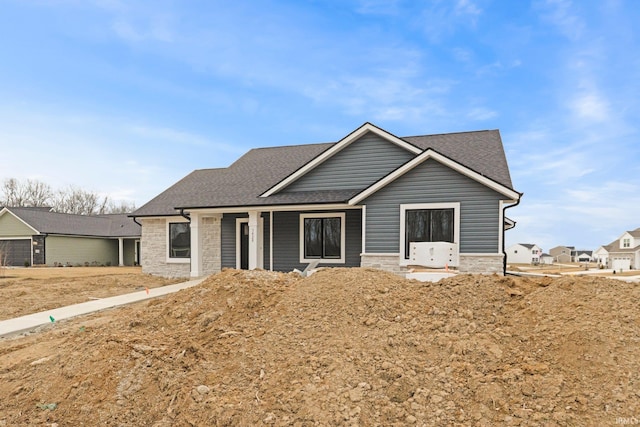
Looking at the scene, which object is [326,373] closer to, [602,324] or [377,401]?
[377,401]

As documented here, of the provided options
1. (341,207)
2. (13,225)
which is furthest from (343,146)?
(13,225)

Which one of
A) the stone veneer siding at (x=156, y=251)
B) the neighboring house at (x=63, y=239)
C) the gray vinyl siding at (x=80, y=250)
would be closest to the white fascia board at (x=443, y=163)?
the stone veneer siding at (x=156, y=251)

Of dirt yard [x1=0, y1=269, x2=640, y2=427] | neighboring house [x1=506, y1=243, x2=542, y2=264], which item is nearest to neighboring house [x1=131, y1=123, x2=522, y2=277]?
dirt yard [x1=0, y1=269, x2=640, y2=427]

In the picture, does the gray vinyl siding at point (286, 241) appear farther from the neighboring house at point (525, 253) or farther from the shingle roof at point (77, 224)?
the neighboring house at point (525, 253)

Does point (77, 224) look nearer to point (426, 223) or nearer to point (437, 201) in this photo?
point (426, 223)

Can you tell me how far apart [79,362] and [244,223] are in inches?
398

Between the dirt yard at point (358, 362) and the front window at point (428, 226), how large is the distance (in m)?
4.96

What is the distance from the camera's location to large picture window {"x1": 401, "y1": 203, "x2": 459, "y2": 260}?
10.4 m

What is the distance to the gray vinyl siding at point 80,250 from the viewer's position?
25.6 meters

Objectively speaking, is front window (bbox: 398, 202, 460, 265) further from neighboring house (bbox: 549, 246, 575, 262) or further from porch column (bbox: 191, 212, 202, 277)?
neighboring house (bbox: 549, 246, 575, 262)

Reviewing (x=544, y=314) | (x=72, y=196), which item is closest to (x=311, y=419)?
(x=544, y=314)

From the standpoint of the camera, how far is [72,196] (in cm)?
5059

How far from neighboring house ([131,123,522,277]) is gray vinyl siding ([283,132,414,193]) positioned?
0.03 meters

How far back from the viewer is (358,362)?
12.2 feet
